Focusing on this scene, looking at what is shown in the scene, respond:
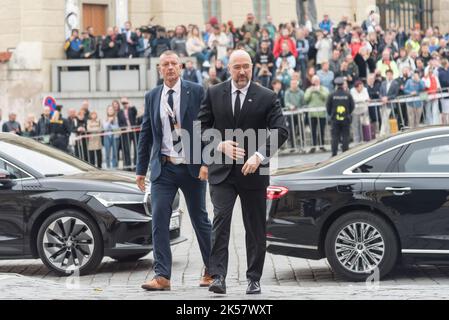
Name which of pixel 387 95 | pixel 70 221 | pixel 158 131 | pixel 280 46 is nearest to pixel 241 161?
pixel 158 131

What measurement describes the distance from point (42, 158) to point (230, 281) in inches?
113

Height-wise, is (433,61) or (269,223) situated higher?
(433,61)

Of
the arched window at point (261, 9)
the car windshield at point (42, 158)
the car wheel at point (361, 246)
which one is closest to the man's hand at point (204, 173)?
the car wheel at point (361, 246)

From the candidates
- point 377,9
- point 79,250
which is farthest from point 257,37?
point 79,250

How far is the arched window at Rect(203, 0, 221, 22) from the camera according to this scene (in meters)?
40.5

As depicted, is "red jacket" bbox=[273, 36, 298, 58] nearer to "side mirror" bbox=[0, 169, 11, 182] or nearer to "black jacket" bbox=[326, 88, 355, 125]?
"black jacket" bbox=[326, 88, 355, 125]

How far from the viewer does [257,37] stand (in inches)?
1250

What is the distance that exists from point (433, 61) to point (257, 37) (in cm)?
458

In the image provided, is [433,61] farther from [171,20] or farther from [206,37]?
[171,20]

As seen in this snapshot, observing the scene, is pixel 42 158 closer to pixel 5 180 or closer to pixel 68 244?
pixel 5 180

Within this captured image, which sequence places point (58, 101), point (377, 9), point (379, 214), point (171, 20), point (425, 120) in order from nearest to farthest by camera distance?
point (379, 214) < point (425, 120) < point (58, 101) < point (171, 20) < point (377, 9)

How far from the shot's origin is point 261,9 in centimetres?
4197

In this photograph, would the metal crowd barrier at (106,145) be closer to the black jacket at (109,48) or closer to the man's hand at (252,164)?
the black jacket at (109,48)

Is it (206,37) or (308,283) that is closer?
(308,283)
